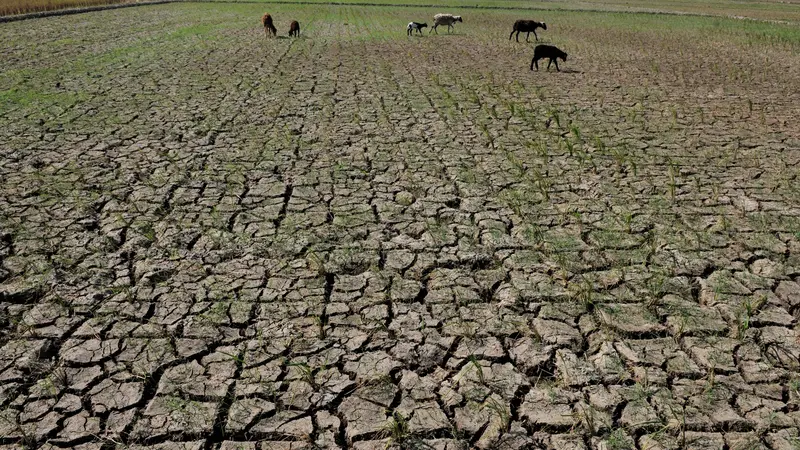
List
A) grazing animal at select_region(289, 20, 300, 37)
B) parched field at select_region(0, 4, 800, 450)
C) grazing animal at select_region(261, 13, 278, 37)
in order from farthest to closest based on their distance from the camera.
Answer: grazing animal at select_region(289, 20, 300, 37) < grazing animal at select_region(261, 13, 278, 37) < parched field at select_region(0, 4, 800, 450)

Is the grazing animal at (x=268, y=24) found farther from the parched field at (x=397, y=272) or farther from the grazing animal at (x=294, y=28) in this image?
the parched field at (x=397, y=272)

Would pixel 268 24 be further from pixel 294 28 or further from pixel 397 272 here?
pixel 397 272

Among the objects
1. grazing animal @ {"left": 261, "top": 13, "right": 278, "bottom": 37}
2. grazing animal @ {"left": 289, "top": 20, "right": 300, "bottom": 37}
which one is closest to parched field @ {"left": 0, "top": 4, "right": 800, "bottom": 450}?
grazing animal @ {"left": 261, "top": 13, "right": 278, "bottom": 37}

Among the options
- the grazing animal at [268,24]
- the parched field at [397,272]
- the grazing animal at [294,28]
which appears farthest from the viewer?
the grazing animal at [294,28]

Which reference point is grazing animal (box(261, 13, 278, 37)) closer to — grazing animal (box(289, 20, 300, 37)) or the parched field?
grazing animal (box(289, 20, 300, 37))

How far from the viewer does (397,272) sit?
4.68 m

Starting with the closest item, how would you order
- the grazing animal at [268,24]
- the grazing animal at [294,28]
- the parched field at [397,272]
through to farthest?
the parched field at [397,272] < the grazing animal at [268,24] < the grazing animal at [294,28]

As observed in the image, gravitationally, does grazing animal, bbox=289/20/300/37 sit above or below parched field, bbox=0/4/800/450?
above

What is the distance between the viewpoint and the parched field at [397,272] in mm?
3189

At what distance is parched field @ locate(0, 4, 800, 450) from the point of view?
3189mm

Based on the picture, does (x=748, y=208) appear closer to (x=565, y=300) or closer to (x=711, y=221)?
(x=711, y=221)

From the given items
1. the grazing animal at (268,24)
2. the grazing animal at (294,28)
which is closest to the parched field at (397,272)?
the grazing animal at (268,24)

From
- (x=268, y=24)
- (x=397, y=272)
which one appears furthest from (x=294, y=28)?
(x=397, y=272)

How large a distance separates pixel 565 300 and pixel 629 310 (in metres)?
0.44
